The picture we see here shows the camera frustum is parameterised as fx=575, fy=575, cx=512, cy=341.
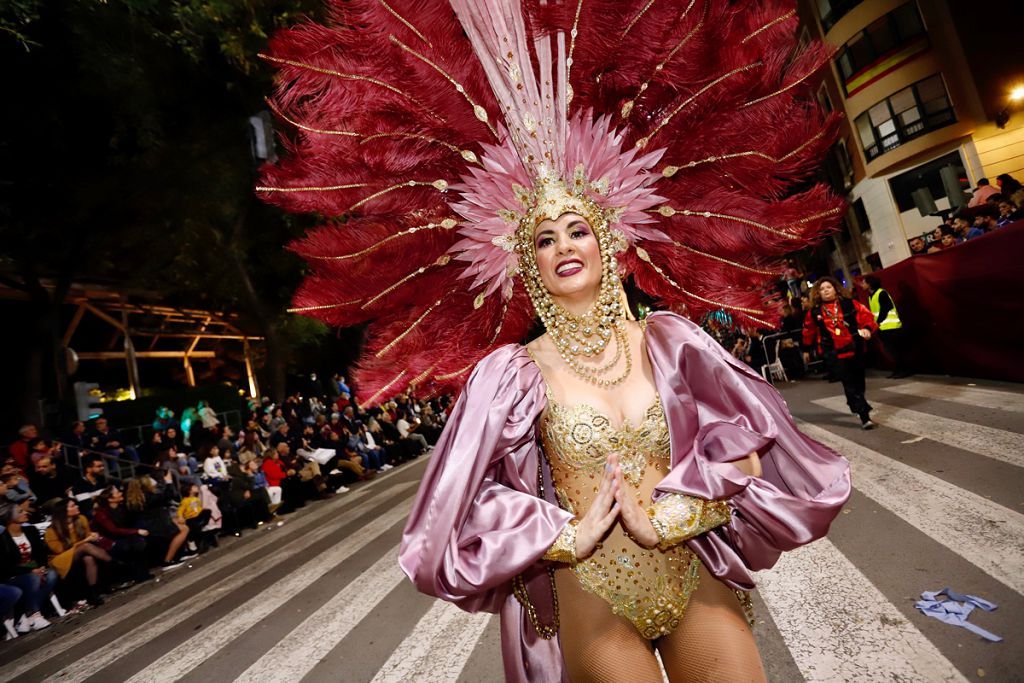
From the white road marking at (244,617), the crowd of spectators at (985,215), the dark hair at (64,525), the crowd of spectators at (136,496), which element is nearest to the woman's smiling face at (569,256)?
the crowd of spectators at (136,496)

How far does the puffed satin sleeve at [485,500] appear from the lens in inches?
64.1

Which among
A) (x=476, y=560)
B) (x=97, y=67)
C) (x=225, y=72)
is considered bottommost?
(x=476, y=560)

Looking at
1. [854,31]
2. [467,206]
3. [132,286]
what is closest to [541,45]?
[467,206]

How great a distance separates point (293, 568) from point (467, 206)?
5.97 meters

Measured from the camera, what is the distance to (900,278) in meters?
10.1

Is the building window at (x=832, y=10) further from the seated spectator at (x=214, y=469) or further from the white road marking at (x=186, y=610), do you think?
A: the seated spectator at (x=214, y=469)

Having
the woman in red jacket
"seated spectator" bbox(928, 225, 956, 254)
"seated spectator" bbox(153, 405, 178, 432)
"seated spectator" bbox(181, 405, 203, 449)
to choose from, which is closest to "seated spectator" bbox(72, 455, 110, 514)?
"seated spectator" bbox(153, 405, 178, 432)

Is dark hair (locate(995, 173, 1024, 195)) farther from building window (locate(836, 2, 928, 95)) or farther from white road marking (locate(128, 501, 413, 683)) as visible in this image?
building window (locate(836, 2, 928, 95))

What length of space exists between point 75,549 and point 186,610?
8.31 ft

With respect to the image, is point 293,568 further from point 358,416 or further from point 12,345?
point 12,345

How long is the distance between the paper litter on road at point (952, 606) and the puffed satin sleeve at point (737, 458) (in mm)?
1862

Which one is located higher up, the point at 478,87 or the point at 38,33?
the point at 38,33

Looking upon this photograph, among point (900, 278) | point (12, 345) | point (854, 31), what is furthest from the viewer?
point (854, 31)

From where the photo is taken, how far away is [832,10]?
2369 centimetres
